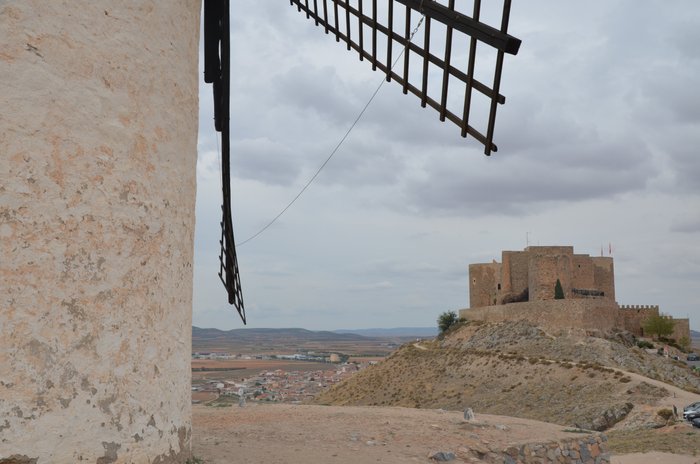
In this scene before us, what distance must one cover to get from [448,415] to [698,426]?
8761mm

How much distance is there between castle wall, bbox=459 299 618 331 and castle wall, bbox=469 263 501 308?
274 inches

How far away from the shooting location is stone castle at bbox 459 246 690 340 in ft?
111

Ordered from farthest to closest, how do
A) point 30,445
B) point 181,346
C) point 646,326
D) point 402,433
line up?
point 646,326 < point 402,433 < point 181,346 < point 30,445

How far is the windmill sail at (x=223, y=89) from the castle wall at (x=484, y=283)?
37325 millimetres

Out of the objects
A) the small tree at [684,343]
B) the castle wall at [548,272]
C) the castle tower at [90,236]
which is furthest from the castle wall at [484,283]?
the castle tower at [90,236]

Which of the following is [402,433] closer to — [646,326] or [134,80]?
[134,80]

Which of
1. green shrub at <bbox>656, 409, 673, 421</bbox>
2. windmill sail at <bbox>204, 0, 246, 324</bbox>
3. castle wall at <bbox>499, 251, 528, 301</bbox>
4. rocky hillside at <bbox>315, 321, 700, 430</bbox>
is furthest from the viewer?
castle wall at <bbox>499, 251, 528, 301</bbox>

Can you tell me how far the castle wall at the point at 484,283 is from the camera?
4359cm

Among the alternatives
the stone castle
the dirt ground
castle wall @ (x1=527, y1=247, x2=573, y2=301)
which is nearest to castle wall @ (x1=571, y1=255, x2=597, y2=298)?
the stone castle

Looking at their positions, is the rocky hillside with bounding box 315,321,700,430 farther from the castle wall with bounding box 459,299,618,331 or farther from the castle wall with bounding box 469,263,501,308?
the castle wall with bounding box 469,263,501,308

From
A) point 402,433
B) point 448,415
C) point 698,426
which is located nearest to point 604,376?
point 698,426

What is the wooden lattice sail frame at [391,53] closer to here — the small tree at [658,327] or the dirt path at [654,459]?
the dirt path at [654,459]

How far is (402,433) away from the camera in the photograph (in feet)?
28.8

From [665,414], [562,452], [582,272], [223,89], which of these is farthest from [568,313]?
[223,89]
